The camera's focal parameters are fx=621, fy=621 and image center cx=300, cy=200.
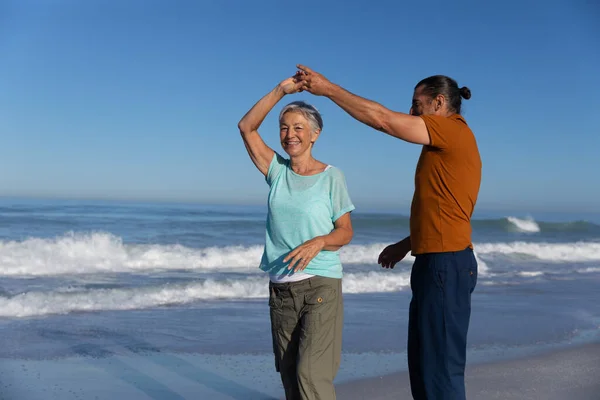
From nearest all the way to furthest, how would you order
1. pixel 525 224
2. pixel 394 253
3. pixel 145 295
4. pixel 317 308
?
pixel 317 308 → pixel 394 253 → pixel 145 295 → pixel 525 224

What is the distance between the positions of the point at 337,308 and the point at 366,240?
1903 centimetres

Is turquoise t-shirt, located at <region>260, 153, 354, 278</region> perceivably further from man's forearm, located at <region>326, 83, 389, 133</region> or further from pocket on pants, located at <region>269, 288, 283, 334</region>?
man's forearm, located at <region>326, 83, 389, 133</region>

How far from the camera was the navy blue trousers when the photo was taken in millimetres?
2846

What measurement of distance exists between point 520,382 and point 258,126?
3459 mm

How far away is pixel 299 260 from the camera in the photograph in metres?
2.84

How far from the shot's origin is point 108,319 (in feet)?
24.8

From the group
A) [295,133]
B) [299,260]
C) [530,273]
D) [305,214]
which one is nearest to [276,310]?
[299,260]

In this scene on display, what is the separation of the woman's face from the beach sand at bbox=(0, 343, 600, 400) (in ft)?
8.06

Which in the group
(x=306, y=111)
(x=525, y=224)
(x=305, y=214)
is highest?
(x=306, y=111)

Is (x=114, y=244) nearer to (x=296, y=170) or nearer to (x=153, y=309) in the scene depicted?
(x=153, y=309)

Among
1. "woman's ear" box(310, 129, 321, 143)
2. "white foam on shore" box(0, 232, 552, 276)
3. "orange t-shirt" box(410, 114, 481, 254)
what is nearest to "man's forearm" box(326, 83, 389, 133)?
"orange t-shirt" box(410, 114, 481, 254)

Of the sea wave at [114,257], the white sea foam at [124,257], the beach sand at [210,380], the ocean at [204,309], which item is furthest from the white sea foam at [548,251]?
the beach sand at [210,380]

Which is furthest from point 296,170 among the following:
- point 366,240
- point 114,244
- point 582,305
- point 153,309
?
point 366,240

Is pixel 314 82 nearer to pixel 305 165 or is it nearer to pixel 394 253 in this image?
pixel 305 165
